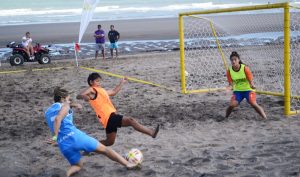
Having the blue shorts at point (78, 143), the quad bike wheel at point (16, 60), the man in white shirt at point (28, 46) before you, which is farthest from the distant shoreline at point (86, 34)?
the blue shorts at point (78, 143)

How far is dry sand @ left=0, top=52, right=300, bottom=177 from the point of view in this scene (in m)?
5.54

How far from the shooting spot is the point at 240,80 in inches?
314

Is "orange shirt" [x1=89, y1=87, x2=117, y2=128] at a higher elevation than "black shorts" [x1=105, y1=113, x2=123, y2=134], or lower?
higher

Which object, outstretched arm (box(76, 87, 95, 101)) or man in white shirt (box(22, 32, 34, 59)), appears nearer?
outstretched arm (box(76, 87, 95, 101))

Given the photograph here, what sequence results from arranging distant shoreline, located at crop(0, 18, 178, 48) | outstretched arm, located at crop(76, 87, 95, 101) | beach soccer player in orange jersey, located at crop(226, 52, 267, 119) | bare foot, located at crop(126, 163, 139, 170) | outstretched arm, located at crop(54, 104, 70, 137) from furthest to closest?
distant shoreline, located at crop(0, 18, 178, 48), beach soccer player in orange jersey, located at crop(226, 52, 267, 119), outstretched arm, located at crop(76, 87, 95, 101), bare foot, located at crop(126, 163, 139, 170), outstretched arm, located at crop(54, 104, 70, 137)

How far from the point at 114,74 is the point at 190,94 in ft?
15.0

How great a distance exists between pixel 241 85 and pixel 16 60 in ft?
42.1

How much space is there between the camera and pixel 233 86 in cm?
812

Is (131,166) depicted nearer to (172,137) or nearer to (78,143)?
(78,143)

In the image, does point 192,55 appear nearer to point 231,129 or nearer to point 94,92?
point 231,129

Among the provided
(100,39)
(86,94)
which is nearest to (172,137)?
(86,94)

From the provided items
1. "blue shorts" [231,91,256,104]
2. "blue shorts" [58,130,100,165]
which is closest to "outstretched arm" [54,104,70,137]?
"blue shorts" [58,130,100,165]

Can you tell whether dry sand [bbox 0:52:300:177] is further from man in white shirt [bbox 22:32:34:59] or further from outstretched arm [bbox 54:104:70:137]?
man in white shirt [bbox 22:32:34:59]

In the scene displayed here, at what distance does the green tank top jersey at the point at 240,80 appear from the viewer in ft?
26.0
